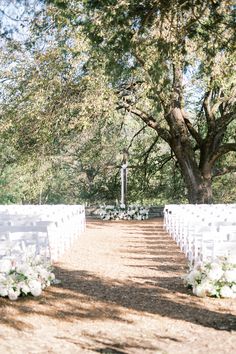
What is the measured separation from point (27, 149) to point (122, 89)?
4013 millimetres

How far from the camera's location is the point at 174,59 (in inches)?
322

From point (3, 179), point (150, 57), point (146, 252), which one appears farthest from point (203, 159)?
point (3, 179)

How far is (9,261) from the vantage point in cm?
677

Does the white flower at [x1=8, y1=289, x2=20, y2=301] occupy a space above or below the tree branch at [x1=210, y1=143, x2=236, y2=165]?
below

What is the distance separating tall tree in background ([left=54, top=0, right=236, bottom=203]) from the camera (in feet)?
20.2

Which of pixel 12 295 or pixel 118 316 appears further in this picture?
pixel 12 295

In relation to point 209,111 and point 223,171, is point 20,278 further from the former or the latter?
point 223,171

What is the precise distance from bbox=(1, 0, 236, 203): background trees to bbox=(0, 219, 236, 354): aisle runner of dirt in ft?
8.15

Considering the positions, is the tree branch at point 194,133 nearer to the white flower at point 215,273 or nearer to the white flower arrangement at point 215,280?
the white flower arrangement at point 215,280

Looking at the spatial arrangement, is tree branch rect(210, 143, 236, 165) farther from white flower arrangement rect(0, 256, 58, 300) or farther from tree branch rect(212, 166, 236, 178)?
white flower arrangement rect(0, 256, 58, 300)

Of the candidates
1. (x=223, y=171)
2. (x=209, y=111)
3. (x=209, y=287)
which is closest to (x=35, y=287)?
(x=209, y=287)

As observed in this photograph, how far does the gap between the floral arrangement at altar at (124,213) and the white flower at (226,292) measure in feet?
56.3

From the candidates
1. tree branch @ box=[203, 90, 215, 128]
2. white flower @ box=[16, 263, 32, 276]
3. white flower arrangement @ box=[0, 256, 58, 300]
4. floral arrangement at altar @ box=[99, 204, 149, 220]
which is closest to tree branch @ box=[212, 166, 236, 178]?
tree branch @ box=[203, 90, 215, 128]

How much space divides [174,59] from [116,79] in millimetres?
1674
